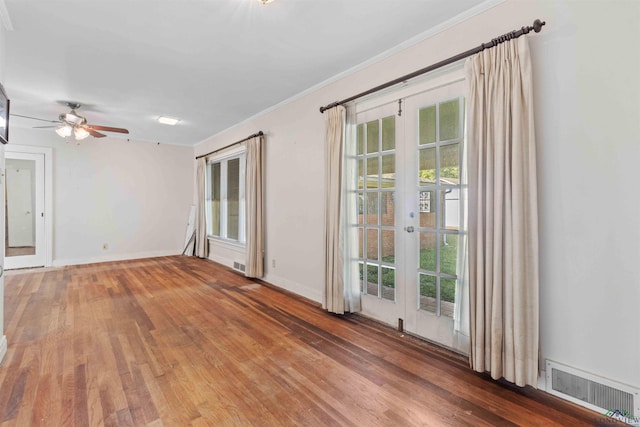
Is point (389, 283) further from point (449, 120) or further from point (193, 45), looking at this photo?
point (193, 45)

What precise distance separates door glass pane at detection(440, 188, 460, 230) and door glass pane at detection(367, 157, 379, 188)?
0.74 metres

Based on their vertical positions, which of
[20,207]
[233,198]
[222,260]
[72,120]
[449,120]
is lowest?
[222,260]

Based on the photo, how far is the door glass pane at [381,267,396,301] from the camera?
2.88 m

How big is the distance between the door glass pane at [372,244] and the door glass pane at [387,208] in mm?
176

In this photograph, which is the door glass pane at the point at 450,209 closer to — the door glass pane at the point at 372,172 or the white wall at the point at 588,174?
the white wall at the point at 588,174

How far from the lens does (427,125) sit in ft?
8.41

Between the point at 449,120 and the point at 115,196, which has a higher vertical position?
the point at 449,120

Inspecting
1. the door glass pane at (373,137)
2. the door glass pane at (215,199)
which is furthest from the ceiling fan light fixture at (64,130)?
the door glass pane at (373,137)

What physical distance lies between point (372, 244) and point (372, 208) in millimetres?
383

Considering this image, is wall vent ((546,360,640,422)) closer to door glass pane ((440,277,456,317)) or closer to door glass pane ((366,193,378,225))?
door glass pane ((440,277,456,317))

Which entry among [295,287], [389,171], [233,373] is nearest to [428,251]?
[389,171]

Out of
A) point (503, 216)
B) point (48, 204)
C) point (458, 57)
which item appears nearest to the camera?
point (503, 216)

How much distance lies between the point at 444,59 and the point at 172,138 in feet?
20.2

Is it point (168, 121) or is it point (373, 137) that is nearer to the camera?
point (373, 137)
